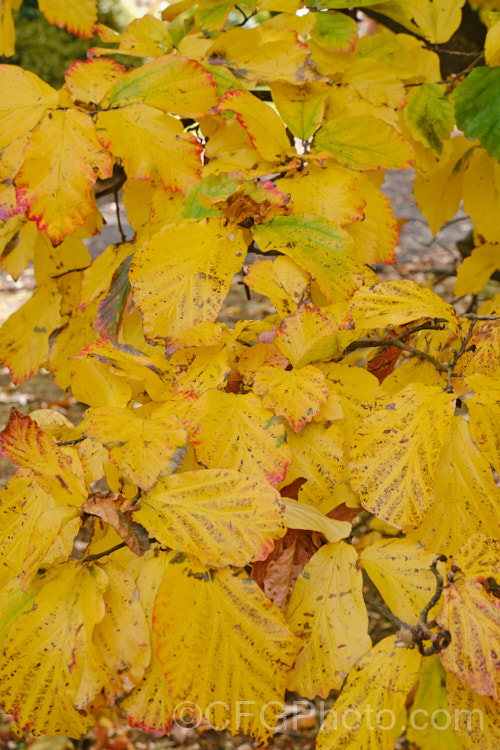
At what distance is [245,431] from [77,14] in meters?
0.78

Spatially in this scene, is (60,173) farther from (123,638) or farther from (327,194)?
(123,638)

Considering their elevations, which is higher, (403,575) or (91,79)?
(91,79)

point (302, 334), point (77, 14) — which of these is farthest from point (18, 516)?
point (77, 14)

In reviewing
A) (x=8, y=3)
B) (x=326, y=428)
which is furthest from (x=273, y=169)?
(x=8, y=3)

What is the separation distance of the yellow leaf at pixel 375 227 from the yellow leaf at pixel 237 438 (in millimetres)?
302

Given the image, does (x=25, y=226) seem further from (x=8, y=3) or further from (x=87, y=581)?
(x=87, y=581)

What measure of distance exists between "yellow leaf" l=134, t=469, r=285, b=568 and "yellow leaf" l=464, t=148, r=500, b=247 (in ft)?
2.04

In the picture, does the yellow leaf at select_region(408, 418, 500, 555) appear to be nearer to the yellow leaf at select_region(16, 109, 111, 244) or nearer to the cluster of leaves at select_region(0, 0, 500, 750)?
the cluster of leaves at select_region(0, 0, 500, 750)

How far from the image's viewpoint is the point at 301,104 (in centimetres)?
71

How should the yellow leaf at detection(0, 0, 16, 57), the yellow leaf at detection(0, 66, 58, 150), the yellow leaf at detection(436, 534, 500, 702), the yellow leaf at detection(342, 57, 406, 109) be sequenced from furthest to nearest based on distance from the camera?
the yellow leaf at detection(0, 0, 16, 57) < the yellow leaf at detection(342, 57, 406, 109) < the yellow leaf at detection(0, 66, 58, 150) < the yellow leaf at detection(436, 534, 500, 702)

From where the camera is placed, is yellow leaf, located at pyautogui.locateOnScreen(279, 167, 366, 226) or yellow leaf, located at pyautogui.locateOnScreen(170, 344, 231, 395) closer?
yellow leaf, located at pyautogui.locateOnScreen(170, 344, 231, 395)

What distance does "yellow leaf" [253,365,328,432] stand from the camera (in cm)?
52

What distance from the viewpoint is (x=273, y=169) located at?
0.68m

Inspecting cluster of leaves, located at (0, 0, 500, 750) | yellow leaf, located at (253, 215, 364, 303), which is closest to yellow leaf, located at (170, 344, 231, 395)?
cluster of leaves, located at (0, 0, 500, 750)
